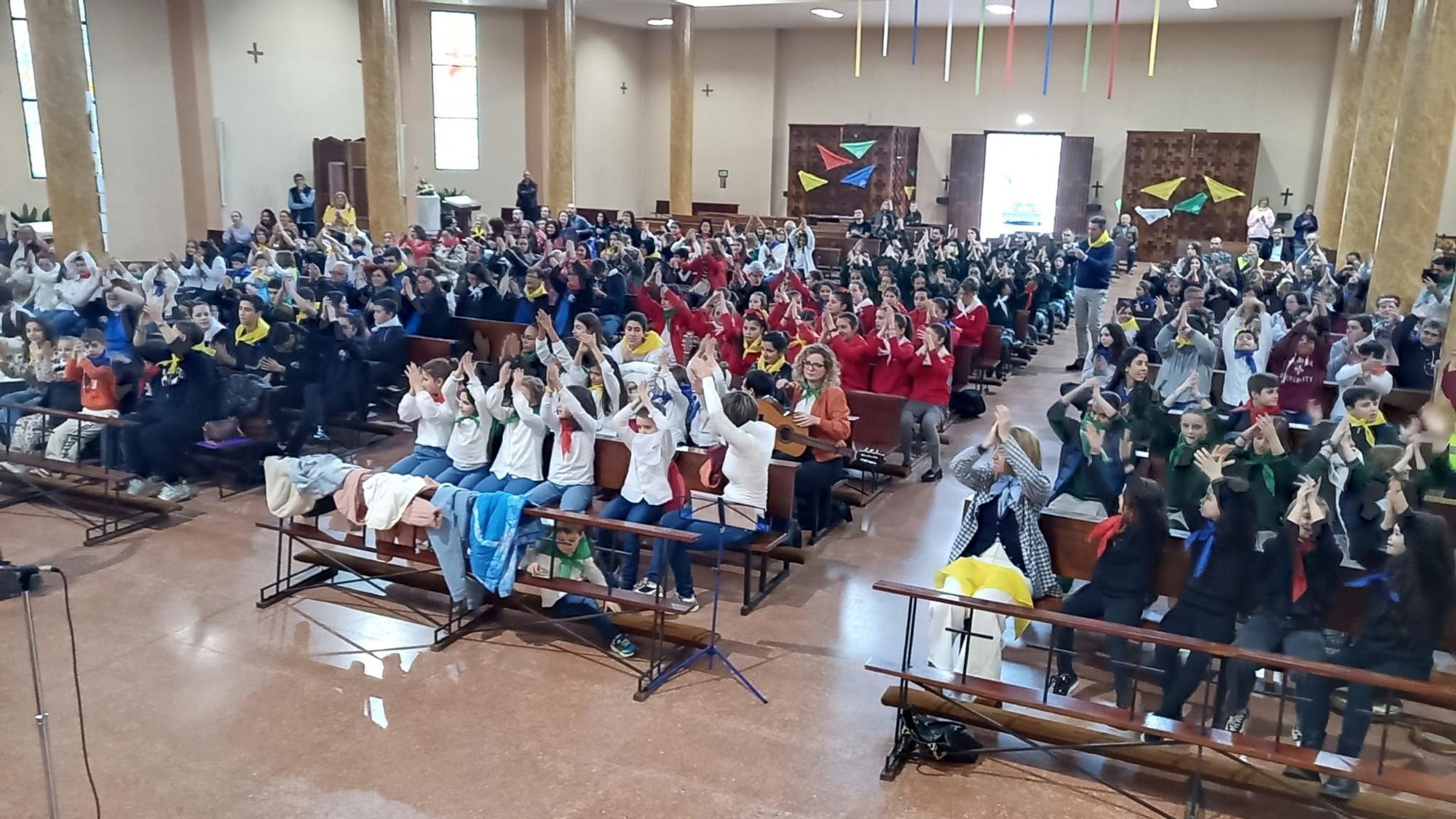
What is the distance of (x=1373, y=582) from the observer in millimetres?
4312

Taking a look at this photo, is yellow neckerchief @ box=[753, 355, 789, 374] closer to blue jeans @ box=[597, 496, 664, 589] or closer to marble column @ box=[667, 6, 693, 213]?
blue jeans @ box=[597, 496, 664, 589]

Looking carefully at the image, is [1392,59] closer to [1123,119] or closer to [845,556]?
[1123,119]

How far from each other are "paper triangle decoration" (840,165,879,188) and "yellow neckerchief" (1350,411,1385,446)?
1935cm

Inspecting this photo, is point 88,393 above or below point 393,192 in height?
below

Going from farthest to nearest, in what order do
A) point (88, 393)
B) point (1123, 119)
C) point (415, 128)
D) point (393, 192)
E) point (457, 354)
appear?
point (1123, 119)
point (415, 128)
point (393, 192)
point (457, 354)
point (88, 393)

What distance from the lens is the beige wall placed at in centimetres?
2214

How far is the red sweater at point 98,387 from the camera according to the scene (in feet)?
24.6

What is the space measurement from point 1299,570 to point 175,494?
261 inches

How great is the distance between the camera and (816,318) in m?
9.49

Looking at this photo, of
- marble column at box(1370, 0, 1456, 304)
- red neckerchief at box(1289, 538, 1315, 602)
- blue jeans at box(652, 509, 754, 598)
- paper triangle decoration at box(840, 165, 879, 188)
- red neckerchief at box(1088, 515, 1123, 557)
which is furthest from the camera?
paper triangle decoration at box(840, 165, 879, 188)

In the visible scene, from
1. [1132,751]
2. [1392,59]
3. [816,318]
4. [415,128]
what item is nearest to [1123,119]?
[1392,59]

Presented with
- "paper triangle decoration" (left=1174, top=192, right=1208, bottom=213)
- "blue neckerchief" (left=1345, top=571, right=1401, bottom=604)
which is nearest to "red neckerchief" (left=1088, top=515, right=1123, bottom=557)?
"blue neckerchief" (left=1345, top=571, right=1401, bottom=604)

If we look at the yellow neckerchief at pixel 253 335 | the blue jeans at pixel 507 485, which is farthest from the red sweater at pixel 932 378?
the yellow neckerchief at pixel 253 335

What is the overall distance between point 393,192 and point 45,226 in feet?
15.6
